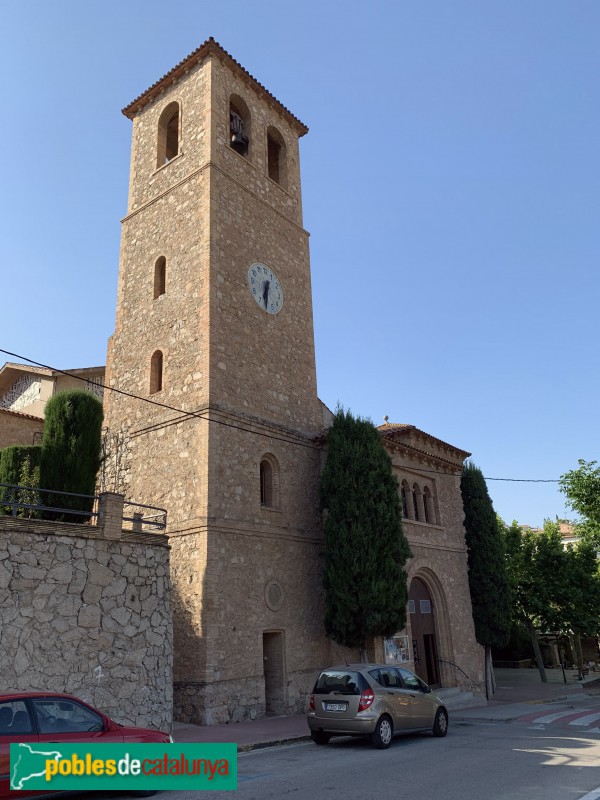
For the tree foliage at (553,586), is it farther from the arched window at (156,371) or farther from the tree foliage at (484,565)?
the arched window at (156,371)

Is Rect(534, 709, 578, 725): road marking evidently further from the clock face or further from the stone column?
the clock face

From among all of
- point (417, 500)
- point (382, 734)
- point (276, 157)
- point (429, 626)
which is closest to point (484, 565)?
point (429, 626)

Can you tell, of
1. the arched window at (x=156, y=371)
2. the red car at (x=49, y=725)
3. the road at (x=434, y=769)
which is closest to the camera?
the red car at (x=49, y=725)

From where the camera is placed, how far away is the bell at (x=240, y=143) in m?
19.8

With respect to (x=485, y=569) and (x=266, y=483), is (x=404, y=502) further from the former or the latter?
(x=266, y=483)

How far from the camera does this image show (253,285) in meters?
18.5

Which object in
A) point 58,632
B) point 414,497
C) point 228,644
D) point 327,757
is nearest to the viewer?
point 327,757

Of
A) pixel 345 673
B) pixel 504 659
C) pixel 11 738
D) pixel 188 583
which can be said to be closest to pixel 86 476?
pixel 188 583

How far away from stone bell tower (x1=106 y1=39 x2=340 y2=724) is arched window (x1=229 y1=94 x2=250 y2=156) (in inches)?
2.3

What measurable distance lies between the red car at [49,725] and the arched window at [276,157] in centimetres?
1899

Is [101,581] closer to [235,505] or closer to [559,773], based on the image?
[235,505]

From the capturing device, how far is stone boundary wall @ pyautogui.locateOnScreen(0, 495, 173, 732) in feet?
33.2

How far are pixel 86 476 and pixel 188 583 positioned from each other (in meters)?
3.44

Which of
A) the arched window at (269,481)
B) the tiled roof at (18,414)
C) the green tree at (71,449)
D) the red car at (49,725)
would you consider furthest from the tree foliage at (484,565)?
the red car at (49,725)
